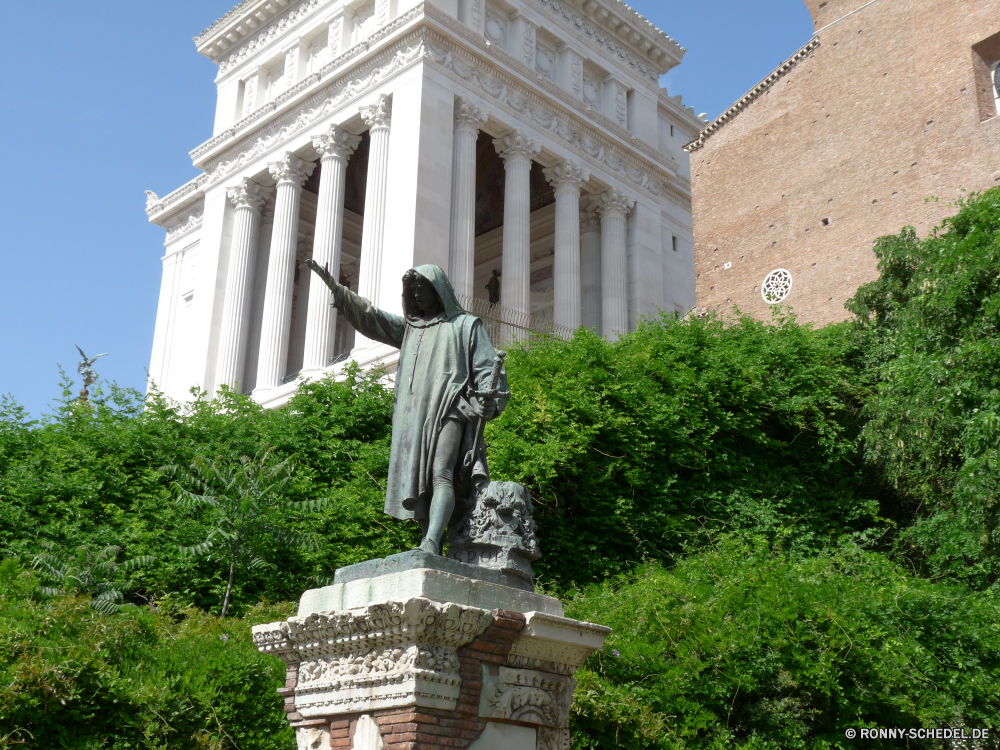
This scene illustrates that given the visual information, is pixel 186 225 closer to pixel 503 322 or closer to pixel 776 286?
pixel 503 322

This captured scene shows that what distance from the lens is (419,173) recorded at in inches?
1258

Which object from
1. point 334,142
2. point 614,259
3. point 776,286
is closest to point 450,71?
point 334,142

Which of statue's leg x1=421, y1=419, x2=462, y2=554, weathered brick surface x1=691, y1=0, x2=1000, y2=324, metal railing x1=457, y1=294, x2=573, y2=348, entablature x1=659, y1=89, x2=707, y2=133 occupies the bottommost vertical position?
statue's leg x1=421, y1=419, x2=462, y2=554

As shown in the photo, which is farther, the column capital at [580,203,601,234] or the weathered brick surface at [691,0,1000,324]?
the column capital at [580,203,601,234]

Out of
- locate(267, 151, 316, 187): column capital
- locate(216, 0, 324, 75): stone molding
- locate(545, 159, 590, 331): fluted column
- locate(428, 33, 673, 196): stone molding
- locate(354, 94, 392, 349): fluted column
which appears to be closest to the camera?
locate(354, 94, 392, 349): fluted column

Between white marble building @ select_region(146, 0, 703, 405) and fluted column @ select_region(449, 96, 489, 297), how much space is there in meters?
0.06

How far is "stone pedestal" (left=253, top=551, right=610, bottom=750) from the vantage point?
6.89 meters

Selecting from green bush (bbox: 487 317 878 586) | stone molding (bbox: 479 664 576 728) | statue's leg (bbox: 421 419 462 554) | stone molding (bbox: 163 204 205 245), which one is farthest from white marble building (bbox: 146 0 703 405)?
stone molding (bbox: 479 664 576 728)

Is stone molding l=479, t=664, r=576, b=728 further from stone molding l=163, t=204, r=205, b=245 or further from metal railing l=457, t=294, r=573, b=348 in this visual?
stone molding l=163, t=204, r=205, b=245

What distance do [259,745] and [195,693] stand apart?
3.14 feet

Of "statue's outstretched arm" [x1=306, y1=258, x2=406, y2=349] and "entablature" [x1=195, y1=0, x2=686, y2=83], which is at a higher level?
"entablature" [x1=195, y1=0, x2=686, y2=83]

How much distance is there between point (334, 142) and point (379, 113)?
230cm

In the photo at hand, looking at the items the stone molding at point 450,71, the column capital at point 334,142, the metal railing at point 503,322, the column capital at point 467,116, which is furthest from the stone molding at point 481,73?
the metal railing at point 503,322

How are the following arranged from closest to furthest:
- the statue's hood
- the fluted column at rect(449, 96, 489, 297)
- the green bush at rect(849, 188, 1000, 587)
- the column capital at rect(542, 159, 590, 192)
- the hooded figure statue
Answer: the hooded figure statue
the statue's hood
the green bush at rect(849, 188, 1000, 587)
the fluted column at rect(449, 96, 489, 297)
the column capital at rect(542, 159, 590, 192)
